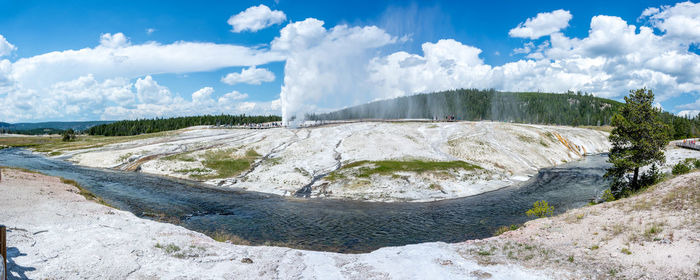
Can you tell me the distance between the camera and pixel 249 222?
3675 cm

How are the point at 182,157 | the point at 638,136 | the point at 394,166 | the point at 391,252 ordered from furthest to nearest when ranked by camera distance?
the point at 182,157 → the point at 394,166 → the point at 638,136 → the point at 391,252

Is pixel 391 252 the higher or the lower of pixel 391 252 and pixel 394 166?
the lower

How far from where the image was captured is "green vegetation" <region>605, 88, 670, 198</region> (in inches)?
1425

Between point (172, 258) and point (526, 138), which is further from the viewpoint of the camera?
point (526, 138)

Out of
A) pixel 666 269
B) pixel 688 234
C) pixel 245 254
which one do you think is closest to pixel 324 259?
pixel 245 254

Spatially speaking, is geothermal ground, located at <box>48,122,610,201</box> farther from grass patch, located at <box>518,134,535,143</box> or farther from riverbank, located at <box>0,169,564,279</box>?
riverbank, located at <box>0,169,564,279</box>

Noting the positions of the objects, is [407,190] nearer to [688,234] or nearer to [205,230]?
[205,230]

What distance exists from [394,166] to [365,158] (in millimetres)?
9452

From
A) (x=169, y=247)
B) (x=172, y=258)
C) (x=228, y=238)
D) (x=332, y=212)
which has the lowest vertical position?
(x=332, y=212)

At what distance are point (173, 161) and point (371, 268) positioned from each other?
66454 mm

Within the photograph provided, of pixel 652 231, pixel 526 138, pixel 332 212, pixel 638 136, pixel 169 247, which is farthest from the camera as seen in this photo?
pixel 526 138

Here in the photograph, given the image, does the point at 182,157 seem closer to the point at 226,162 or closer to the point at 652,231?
the point at 226,162

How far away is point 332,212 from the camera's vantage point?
134ft

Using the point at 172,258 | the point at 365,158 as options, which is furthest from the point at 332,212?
the point at 365,158
